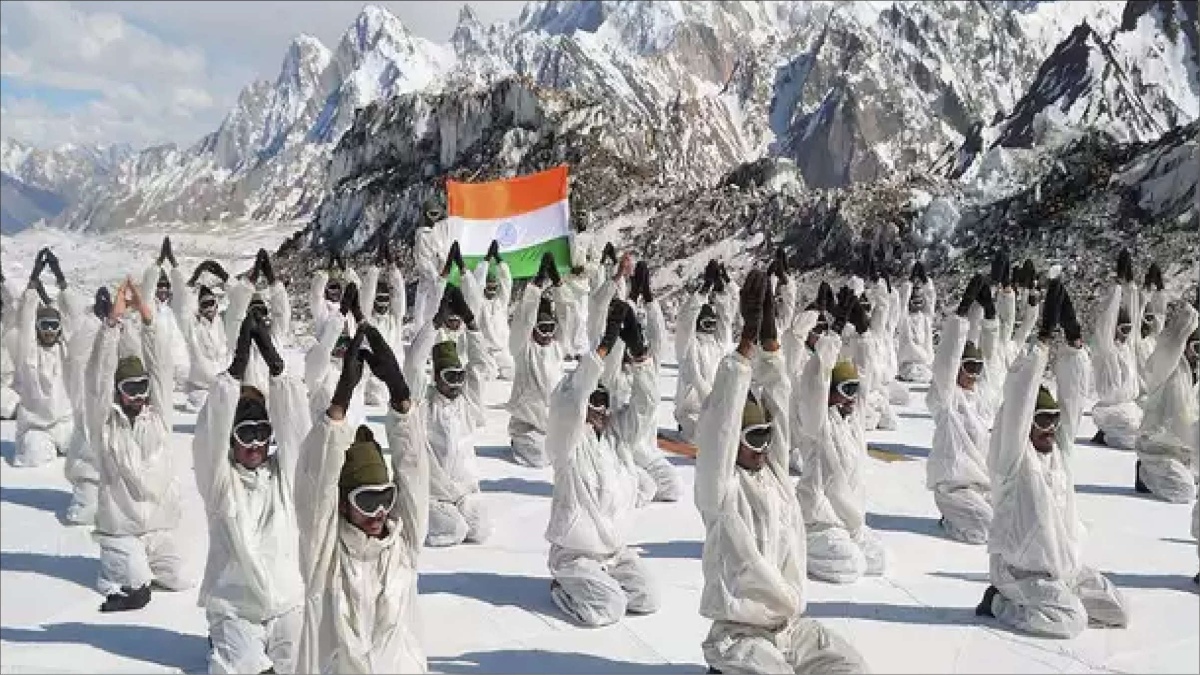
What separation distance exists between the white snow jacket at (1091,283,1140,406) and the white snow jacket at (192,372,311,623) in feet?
36.2

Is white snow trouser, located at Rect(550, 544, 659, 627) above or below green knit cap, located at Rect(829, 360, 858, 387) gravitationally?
below

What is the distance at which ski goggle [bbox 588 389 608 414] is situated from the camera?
789cm

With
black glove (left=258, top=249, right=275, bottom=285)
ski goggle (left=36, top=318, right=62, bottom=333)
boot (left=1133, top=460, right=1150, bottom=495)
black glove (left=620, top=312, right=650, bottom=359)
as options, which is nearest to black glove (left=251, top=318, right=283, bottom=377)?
black glove (left=620, top=312, right=650, bottom=359)

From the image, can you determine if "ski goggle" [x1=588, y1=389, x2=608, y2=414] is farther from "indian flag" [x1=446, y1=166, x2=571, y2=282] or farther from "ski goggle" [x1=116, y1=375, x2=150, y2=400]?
"indian flag" [x1=446, y1=166, x2=571, y2=282]

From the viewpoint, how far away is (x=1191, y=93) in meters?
95.9

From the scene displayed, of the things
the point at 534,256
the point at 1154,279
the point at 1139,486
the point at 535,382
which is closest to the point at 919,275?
the point at 1154,279

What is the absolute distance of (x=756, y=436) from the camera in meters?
5.89

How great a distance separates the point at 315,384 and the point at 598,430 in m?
4.92

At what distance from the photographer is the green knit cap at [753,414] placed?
5871 mm

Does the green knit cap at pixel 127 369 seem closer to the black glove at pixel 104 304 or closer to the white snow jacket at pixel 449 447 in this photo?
the black glove at pixel 104 304

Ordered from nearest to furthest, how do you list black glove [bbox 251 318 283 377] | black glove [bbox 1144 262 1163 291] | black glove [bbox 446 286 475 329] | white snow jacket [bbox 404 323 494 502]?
black glove [bbox 251 318 283 377], white snow jacket [bbox 404 323 494 502], black glove [bbox 446 286 475 329], black glove [bbox 1144 262 1163 291]

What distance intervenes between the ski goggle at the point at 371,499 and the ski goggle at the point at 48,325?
8000 millimetres

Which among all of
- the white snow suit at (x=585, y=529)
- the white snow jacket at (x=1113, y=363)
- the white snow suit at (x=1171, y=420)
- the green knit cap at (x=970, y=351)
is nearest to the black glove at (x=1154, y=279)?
the white snow jacket at (x=1113, y=363)

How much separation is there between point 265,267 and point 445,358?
693cm
